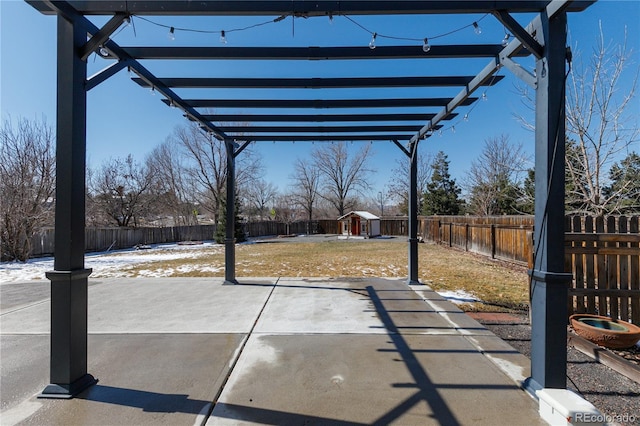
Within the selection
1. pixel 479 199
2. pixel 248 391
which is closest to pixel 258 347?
pixel 248 391

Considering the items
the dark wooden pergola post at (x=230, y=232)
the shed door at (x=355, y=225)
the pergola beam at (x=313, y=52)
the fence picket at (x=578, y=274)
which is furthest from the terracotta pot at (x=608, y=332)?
the shed door at (x=355, y=225)

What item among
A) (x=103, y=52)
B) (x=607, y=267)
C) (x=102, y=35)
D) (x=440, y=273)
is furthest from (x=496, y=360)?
(x=440, y=273)

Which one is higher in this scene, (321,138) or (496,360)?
(321,138)

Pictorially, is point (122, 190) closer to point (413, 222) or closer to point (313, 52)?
point (413, 222)

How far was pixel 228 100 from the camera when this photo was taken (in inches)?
164

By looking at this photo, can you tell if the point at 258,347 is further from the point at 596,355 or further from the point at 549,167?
→ the point at 596,355

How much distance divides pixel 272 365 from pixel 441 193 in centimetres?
2479

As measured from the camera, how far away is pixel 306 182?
118 ft

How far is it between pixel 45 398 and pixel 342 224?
2380 centimetres

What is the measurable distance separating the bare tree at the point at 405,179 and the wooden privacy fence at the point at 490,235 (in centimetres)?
1238

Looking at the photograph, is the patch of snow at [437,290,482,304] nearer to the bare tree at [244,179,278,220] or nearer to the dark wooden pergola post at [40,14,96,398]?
the dark wooden pergola post at [40,14,96,398]

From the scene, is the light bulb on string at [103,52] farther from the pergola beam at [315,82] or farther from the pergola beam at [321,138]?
the pergola beam at [321,138]

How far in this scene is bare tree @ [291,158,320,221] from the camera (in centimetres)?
3572

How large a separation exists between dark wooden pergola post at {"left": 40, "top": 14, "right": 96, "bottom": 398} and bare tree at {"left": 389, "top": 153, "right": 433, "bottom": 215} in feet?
90.1
